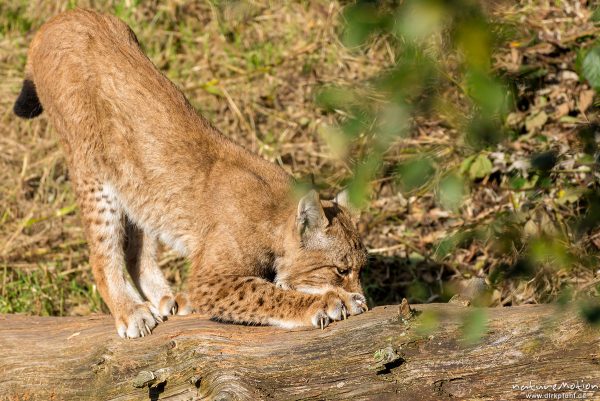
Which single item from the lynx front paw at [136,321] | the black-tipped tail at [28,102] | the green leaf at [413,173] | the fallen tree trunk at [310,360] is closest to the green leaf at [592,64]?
the green leaf at [413,173]

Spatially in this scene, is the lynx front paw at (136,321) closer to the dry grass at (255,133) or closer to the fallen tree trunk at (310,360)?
the fallen tree trunk at (310,360)

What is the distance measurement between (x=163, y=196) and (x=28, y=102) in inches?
69.9

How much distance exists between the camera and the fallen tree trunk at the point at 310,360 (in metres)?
3.74

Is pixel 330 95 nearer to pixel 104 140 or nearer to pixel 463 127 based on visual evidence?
pixel 463 127

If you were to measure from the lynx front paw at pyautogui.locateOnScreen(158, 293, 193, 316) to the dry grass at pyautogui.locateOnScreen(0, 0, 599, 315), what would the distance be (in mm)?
1838

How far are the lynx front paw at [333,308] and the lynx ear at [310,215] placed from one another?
0.73 metres

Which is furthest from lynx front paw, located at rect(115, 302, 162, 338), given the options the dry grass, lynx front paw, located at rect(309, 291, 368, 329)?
the dry grass

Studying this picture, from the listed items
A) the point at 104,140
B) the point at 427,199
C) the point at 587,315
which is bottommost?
the point at 427,199

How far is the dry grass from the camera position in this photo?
25.2 ft

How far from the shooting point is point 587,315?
1.88 m

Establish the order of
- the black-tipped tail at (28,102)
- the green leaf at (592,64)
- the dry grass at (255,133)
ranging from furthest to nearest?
the dry grass at (255,133) < the black-tipped tail at (28,102) < the green leaf at (592,64)

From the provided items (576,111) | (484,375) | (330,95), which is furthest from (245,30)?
(330,95)

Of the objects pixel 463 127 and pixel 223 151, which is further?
pixel 223 151

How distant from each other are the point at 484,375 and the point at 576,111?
A: 4.69m
